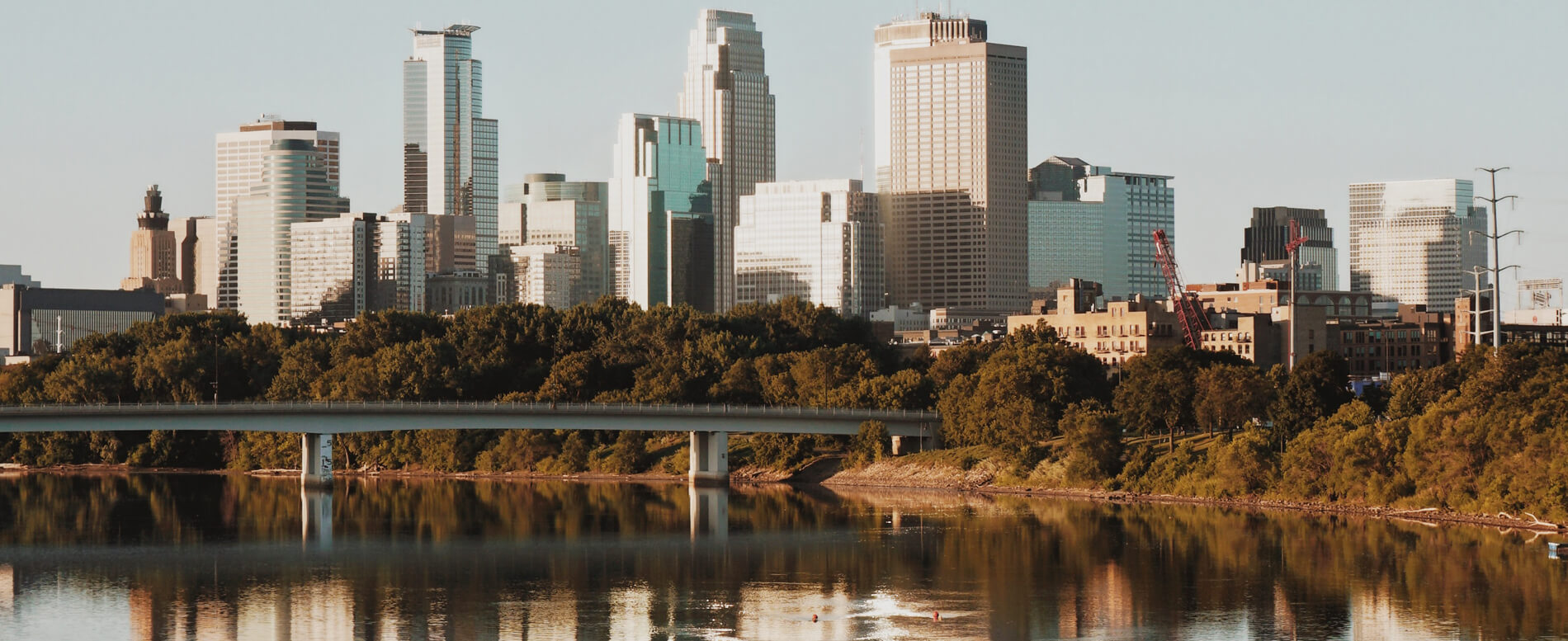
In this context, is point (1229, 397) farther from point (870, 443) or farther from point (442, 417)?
point (442, 417)

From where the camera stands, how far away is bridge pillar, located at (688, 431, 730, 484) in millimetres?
163000

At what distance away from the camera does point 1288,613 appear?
85562 millimetres

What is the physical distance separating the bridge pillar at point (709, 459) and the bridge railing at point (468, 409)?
7.98 ft

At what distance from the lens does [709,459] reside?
164 metres

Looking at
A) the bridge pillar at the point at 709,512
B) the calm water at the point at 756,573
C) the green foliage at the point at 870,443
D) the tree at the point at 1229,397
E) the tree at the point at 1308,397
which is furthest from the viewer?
the green foliage at the point at 870,443

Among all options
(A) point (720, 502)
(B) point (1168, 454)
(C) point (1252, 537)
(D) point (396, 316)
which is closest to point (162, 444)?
(D) point (396, 316)

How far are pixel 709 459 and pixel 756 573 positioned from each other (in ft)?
207

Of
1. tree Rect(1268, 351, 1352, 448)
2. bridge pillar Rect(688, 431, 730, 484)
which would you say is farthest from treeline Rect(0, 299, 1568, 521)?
bridge pillar Rect(688, 431, 730, 484)

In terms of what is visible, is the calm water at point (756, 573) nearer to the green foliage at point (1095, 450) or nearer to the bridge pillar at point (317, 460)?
the green foliage at point (1095, 450)

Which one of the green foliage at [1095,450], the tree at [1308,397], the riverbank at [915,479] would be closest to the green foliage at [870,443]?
the riverbank at [915,479]

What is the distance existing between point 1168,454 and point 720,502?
2954 cm

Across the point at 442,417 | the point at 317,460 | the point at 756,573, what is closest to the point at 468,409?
the point at 442,417

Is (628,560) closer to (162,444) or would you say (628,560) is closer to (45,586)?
(45,586)

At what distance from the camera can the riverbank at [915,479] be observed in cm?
12075
